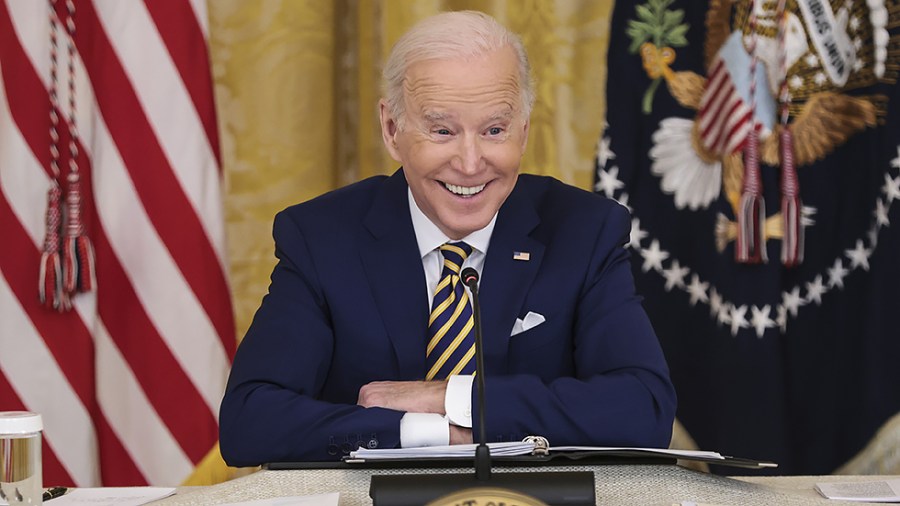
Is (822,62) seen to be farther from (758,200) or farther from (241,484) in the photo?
(241,484)

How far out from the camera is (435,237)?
2348 millimetres

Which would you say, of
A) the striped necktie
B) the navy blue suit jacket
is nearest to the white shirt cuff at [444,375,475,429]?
the navy blue suit jacket

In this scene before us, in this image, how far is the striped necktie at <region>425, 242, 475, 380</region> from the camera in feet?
7.34

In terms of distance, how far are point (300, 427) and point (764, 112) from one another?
69.9 inches

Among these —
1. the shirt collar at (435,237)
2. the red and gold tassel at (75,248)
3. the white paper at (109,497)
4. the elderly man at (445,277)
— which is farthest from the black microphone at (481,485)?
the red and gold tassel at (75,248)

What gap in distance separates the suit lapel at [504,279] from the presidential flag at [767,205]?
99 cm

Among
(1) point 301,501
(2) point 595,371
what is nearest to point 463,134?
(2) point 595,371

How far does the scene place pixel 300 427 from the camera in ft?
6.39

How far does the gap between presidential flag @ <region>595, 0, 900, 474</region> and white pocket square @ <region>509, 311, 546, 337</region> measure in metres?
1.04

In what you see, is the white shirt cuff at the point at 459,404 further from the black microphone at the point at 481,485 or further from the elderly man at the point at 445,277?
the black microphone at the point at 481,485

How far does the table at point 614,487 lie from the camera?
1.49m

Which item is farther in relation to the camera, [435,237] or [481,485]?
[435,237]

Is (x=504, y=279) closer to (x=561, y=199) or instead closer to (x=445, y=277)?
(x=445, y=277)

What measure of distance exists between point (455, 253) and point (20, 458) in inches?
43.3
